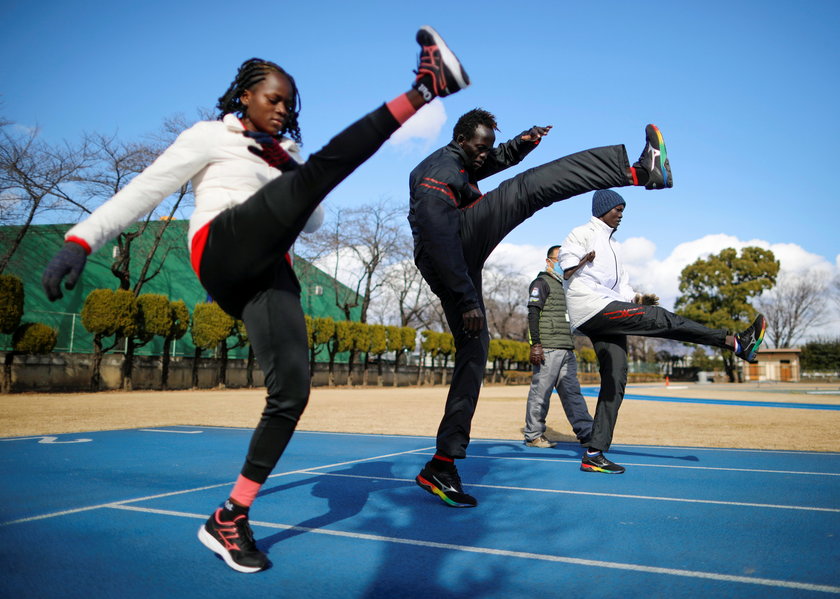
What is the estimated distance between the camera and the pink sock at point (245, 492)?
8.25ft

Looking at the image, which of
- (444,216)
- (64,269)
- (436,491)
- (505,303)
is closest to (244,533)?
(64,269)

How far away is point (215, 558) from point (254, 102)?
6.52 feet

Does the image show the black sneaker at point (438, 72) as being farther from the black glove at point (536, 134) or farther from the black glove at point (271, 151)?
the black glove at point (536, 134)

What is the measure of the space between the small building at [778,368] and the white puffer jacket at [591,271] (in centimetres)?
5450

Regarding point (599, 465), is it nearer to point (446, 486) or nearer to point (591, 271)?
point (591, 271)

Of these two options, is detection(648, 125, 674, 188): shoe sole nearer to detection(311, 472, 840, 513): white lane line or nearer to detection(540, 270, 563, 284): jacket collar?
detection(311, 472, 840, 513): white lane line

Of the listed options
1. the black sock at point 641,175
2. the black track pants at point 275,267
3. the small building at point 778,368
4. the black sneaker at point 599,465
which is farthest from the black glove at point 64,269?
the small building at point 778,368

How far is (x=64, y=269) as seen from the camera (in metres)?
2.09

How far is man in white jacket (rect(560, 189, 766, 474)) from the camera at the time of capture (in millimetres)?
4441

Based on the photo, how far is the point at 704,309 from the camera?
50000 millimetres

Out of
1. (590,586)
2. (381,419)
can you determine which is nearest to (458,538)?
(590,586)

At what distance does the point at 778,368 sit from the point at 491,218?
58253 mm

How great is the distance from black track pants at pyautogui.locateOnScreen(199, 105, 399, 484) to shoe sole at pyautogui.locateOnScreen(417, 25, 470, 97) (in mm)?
286

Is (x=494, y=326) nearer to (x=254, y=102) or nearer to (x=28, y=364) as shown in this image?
(x=28, y=364)
